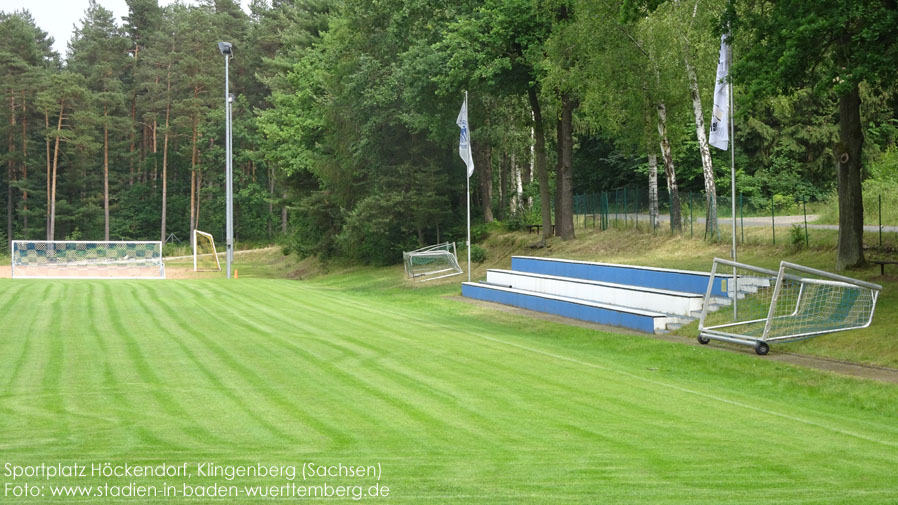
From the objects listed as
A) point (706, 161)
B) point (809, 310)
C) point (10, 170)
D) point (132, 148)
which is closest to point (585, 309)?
point (809, 310)

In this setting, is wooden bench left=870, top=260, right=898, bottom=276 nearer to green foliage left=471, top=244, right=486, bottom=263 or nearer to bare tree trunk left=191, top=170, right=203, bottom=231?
green foliage left=471, top=244, right=486, bottom=263

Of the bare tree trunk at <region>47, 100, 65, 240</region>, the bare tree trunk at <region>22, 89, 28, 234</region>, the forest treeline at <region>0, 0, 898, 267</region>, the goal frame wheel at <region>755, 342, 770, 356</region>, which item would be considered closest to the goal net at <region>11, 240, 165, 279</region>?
the forest treeline at <region>0, 0, 898, 267</region>

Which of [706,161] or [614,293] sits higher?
[706,161]

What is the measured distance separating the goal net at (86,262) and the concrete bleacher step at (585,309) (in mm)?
22484

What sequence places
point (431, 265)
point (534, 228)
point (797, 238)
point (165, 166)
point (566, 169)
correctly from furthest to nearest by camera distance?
point (165, 166)
point (534, 228)
point (431, 265)
point (566, 169)
point (797, 238)

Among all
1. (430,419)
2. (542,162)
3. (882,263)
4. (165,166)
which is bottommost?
(430,419)

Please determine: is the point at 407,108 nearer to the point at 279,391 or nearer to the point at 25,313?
the point at 25,313

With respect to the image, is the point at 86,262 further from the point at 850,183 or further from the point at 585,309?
the point at 850,183

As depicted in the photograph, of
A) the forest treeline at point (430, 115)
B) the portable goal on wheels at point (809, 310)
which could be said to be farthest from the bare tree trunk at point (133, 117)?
the portable goal on wheels at point (809, 310)

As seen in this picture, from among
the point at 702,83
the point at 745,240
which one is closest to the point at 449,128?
the point at 702,83

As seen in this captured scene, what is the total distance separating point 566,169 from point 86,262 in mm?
24641

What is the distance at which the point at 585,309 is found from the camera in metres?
21.5

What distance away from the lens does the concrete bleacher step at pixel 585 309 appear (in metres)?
18.9

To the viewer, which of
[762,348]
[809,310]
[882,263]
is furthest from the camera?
[882,263]
